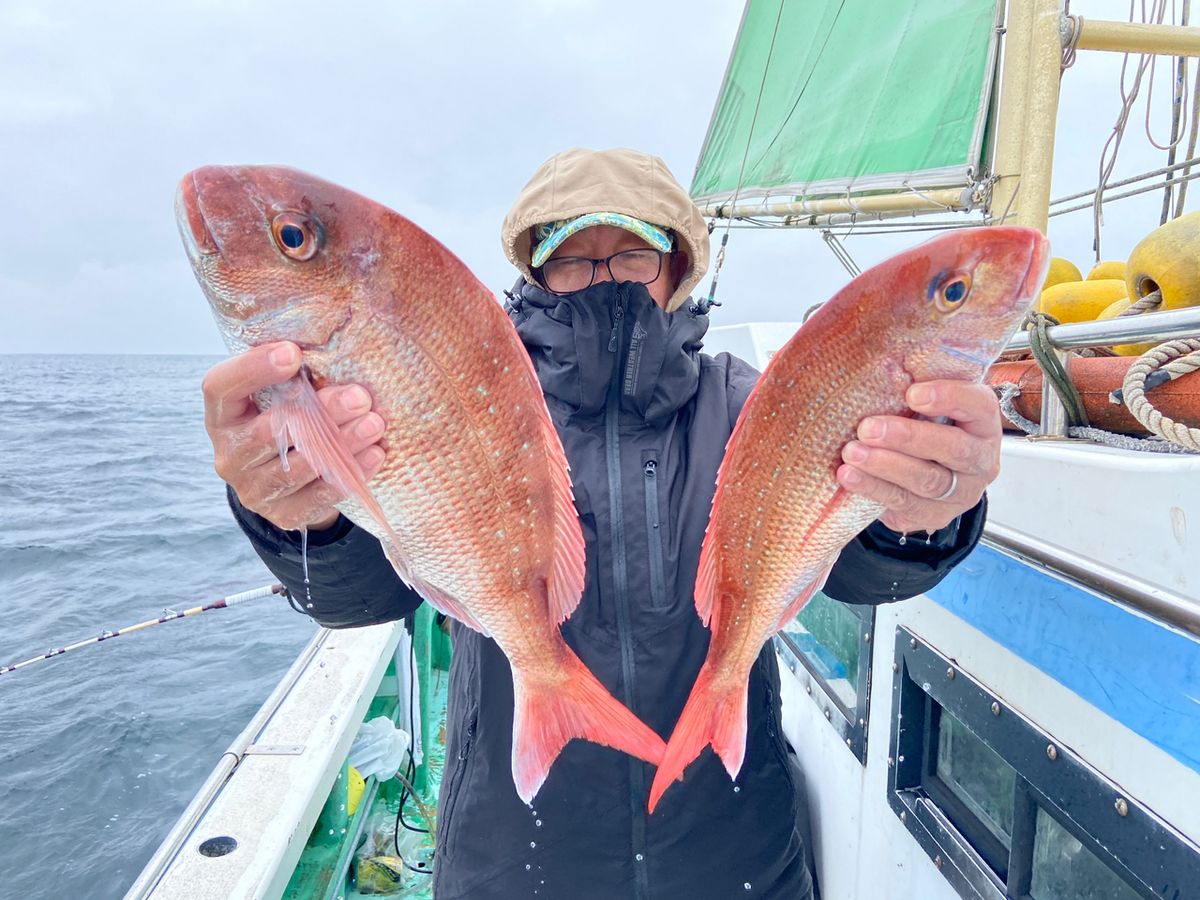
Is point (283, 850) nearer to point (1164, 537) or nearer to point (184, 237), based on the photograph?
point (184, 237)

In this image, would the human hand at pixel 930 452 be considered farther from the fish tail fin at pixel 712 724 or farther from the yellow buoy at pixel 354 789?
the yellow buoy at pixel 354 789

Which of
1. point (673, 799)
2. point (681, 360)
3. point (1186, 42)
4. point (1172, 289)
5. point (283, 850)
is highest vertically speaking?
point (1186, 42)

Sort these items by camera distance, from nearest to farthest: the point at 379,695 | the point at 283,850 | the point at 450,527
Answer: the point at 450,527 → the point at 283,850 → the point at 379,695

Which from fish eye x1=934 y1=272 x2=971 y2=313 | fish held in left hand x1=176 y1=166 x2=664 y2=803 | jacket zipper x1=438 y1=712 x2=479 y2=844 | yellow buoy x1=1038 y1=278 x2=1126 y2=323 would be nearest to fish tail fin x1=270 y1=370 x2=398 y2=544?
fish held in left hand x1=176 y1=166 x2=664 y2=803

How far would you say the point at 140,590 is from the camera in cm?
1193

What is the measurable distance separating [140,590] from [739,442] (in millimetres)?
13121

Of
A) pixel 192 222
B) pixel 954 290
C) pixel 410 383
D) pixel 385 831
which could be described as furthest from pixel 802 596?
pixel 385 831

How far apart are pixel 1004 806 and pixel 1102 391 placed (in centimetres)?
110

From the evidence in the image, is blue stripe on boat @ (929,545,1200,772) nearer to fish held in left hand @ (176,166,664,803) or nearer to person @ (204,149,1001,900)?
person @ (204,149,1001,900)

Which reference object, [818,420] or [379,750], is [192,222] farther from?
[379,750]

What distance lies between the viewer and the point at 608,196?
197 cm

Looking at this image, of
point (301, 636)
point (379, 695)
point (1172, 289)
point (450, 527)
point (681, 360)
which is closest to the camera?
point (450, 527)

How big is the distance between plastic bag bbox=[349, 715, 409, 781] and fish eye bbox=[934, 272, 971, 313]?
12.7ft

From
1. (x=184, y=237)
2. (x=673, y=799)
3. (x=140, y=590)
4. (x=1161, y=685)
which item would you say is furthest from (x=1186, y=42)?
(x=140, y=590)
